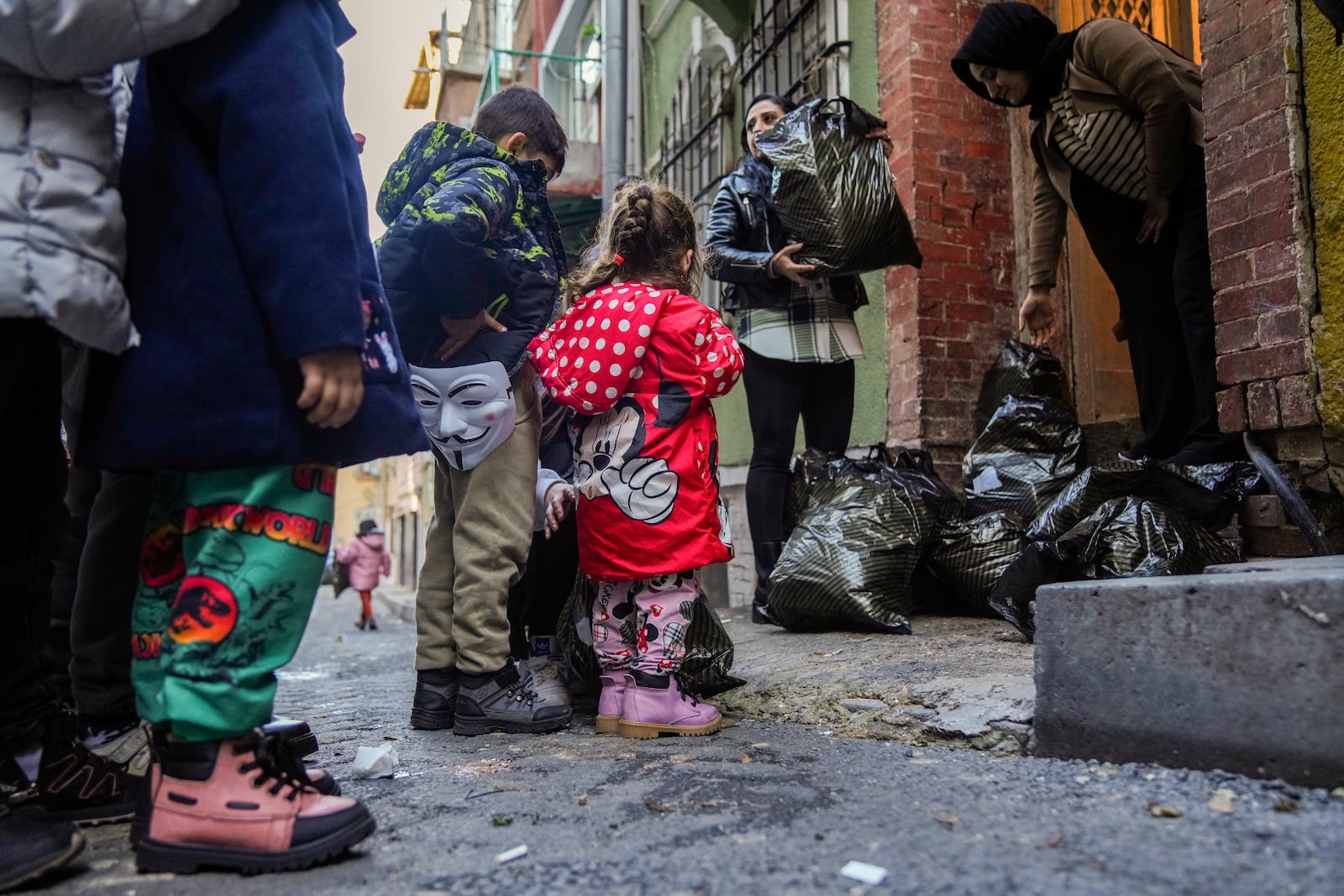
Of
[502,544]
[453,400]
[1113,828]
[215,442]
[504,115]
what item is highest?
[504,115]

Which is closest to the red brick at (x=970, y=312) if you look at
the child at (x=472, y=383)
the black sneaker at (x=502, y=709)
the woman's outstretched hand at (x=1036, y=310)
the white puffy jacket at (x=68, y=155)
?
the woman's outstretched hand at (x=1036, y=310)

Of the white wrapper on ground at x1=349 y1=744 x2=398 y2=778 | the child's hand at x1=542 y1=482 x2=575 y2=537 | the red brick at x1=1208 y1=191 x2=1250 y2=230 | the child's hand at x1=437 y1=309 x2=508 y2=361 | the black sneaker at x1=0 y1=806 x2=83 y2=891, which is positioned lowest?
the white wrapper on ground at x1=349 y1=744 x2=398 y2=778

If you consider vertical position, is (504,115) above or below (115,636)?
above

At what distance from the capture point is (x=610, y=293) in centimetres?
226

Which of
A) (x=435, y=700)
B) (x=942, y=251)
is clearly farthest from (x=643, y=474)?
(x=942, y=251)

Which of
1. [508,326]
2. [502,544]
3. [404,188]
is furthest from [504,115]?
[502,544]

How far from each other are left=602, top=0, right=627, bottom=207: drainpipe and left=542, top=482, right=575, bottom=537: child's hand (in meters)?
4.87

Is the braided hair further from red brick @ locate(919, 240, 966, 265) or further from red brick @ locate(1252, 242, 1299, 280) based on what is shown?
red brick @ locate(919, 240, 966, 265)

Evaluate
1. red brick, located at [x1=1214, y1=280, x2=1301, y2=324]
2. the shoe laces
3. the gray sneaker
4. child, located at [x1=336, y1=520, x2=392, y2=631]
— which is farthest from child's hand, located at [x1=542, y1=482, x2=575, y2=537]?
child, located at [x1=336, y1=520, x2=392, y2=631]

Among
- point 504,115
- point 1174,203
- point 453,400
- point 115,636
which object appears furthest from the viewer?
point 1174,203

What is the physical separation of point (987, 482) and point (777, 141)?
146cm

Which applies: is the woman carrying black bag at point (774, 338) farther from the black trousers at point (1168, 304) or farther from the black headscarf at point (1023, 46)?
the black trousers at point (1168, 304)

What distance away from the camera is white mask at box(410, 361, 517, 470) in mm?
2160

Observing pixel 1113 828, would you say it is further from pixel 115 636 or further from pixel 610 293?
pixel 115 636
